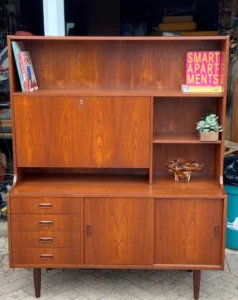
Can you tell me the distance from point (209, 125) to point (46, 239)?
4.00 feet

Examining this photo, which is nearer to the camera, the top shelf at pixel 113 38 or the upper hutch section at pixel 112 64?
the top shelf at pixel 113 38

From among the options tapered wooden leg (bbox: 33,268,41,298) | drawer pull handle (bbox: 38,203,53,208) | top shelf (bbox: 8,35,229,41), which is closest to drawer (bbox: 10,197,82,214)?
drawer pull handle (bbox: 38,203,53,208)

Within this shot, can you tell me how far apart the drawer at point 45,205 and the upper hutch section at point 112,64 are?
0.72 metres

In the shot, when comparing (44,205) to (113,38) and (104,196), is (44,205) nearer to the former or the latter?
(104,196)

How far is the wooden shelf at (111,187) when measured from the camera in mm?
2715

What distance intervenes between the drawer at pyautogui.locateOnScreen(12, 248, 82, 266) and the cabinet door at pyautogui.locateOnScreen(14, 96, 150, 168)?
52 cm

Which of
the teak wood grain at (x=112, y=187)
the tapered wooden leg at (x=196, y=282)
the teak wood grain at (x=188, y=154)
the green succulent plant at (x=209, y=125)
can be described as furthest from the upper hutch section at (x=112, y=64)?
the tapered wooden leg at (x=196, y=282)

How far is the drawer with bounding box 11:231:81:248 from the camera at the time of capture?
2.75 meters

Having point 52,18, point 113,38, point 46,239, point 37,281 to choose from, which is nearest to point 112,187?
point 46,239

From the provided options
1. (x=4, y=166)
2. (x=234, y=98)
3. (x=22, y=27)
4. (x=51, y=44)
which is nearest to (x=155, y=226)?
(x=51, y=44)

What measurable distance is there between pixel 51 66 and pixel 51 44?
0.46ft

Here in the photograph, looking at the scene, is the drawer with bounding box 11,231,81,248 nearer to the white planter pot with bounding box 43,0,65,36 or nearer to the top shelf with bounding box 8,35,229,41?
the top shelf with bounding box 8,35,229,41

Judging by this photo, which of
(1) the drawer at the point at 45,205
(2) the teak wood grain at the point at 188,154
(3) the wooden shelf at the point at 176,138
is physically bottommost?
(1) the drawer at the point at 45,205

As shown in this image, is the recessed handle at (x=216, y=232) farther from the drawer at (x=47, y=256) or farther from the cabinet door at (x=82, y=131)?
the drawer at (x=47, y=256)
